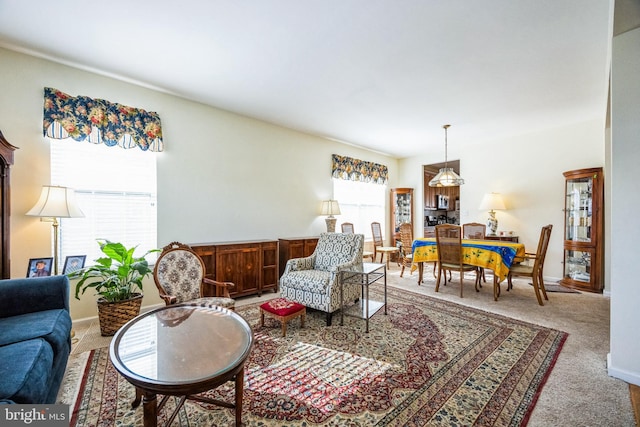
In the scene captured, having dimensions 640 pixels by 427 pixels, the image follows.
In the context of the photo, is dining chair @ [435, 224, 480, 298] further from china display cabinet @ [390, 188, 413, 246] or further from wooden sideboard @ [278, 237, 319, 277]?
china display cabinet @ [390, 188, 413, 246]

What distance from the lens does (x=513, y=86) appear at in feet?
10.8

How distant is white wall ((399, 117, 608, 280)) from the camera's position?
4582mm

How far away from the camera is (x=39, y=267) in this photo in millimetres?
2541

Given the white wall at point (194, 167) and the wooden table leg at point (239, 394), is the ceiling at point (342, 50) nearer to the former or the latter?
the white wall at point (194, 167)

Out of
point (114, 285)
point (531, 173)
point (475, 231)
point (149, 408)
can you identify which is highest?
point (531, 173)

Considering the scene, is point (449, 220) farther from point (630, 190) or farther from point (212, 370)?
point (212, 370)

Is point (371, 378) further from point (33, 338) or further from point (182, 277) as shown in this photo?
point (33, 338)

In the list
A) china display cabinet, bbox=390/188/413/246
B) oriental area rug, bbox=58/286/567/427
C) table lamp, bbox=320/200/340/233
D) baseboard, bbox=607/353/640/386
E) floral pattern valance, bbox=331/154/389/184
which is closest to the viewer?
oriental area rug, bbox=58/286/567/427

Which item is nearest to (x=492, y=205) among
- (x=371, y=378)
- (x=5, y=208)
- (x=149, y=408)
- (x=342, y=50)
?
(x=342, y=50)

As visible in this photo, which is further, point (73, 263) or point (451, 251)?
point (451, 251)

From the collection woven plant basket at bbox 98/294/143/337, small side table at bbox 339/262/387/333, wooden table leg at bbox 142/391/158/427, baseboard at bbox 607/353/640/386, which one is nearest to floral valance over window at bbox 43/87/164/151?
woven plant basket at bbox 98/294/143/337

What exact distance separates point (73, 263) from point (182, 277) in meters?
1.16

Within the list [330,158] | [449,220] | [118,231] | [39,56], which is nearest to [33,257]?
[118,231]

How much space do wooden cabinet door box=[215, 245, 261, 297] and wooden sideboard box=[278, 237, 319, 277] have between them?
1.66 feet
